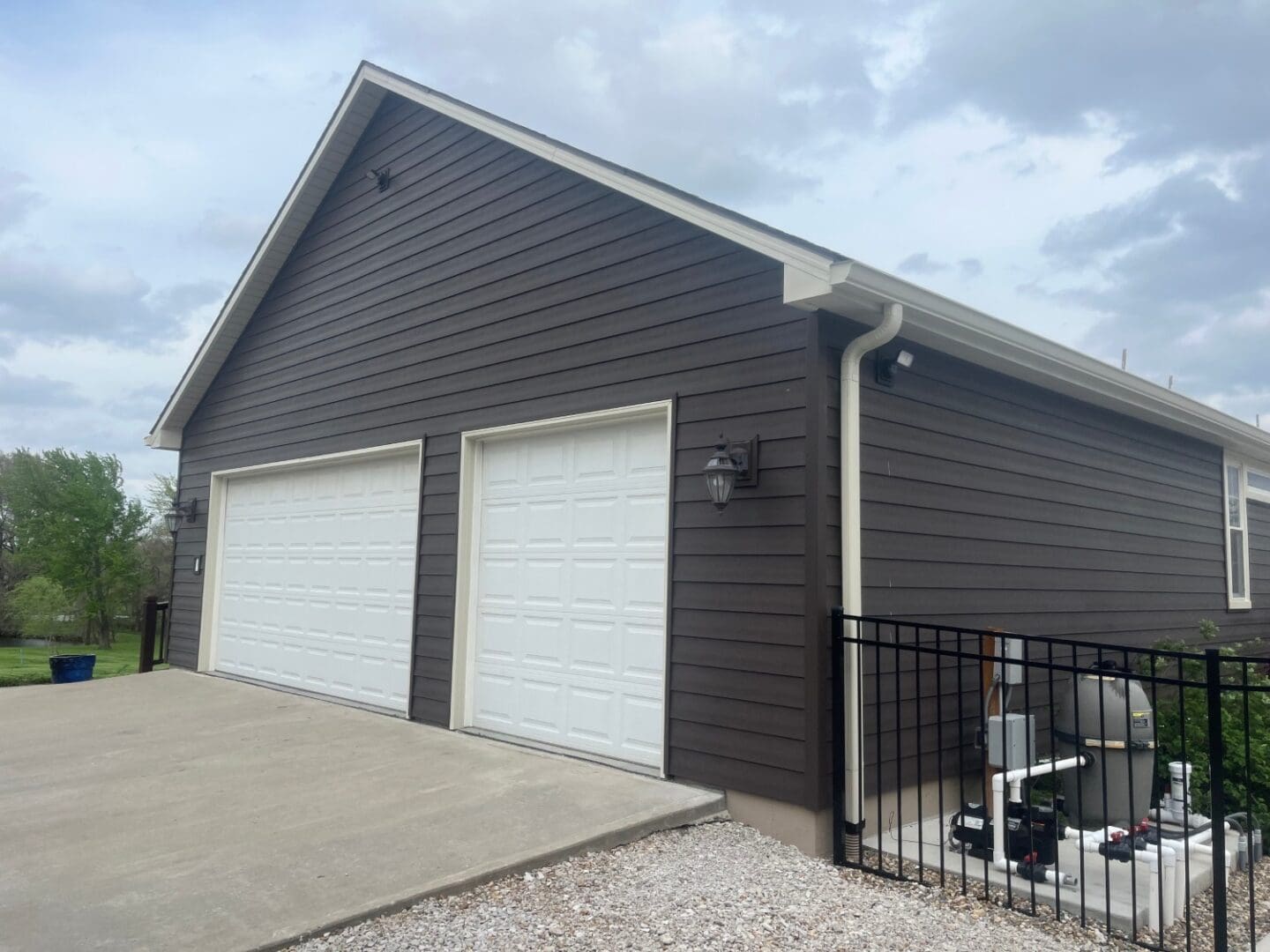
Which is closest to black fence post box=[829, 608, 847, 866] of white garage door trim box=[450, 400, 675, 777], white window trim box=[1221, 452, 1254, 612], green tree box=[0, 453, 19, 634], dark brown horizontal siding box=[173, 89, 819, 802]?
dark brown horizontal siding box=[173, 89, 819, 802]

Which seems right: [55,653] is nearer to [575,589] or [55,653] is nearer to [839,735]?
[575,589]

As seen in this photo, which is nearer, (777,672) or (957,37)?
(777,672)

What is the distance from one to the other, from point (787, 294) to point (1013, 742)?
93.6 inches

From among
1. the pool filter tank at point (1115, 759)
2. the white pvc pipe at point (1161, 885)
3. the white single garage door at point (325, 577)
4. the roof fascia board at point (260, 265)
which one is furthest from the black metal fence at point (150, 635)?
the white pvc pipe at point (1161, 885)

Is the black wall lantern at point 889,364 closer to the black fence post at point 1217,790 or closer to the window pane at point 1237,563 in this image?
the black fence post at point 1217,790

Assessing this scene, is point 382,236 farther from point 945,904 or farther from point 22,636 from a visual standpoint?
point 22,636

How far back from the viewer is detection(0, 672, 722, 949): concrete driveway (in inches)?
124

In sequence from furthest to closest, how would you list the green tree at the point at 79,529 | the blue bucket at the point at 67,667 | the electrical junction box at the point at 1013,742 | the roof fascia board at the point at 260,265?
1. the green tree at the point at 79,529
2. the blue bucket at the point at 67,667
3. the roof fascia board at the point at 260,265
4. the electrical junction box at the point at 1013,742

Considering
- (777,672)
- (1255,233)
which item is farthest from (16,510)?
(1255,233)

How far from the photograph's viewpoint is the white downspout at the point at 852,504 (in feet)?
14.1

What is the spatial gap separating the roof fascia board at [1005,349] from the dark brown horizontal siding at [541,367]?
0.35 m

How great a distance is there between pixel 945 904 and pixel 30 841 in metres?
3.93

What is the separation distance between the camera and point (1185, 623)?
316 inches

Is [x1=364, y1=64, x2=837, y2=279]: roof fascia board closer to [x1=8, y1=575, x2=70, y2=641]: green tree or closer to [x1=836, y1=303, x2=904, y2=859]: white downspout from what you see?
[x1=836, y1=303, x2=904, y2=859]: white downspout
